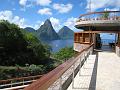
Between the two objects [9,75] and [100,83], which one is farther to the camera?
[9,75]

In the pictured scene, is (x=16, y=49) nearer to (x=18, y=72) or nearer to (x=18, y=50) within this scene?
(x=18, y=50)

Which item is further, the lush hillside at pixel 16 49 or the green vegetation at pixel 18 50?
the lush hillside at pixel 16 49

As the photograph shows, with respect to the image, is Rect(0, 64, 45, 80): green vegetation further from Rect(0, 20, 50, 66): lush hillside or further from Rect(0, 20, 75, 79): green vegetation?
Rect(0, 20, 50, 66): lush hillside

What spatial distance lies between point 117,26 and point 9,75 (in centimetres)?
2554

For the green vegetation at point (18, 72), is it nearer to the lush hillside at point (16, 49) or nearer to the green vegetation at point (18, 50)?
the green vegetation at point (18, 50)

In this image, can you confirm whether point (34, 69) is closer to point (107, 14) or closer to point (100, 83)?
point (107, 14)

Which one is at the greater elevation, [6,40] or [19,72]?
[6,40]

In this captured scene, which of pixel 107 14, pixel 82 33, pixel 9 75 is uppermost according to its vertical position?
pixel 107 14

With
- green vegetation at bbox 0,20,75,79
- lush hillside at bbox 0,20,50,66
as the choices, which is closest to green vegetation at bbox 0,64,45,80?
green vegetation at bbox 0,20,75,79

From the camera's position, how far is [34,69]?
47469 millimetres

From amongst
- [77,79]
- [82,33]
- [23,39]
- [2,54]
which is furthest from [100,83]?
[23,39]

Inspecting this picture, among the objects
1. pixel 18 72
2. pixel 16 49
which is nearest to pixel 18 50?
pixel 16 49

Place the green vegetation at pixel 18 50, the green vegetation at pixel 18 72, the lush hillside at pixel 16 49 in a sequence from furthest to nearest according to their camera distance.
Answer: the lush hillside at pixel 16 49 < the green vegetation at pixel 18 50 < the green vegetation at pixel 18 72

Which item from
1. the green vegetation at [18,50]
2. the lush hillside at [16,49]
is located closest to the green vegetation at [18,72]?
the green vegetation at [18,50]
